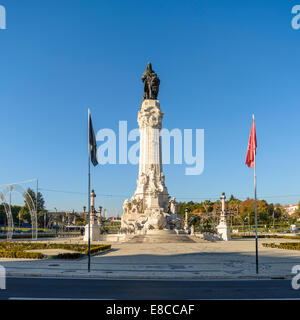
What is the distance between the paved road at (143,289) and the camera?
1279 centimetres

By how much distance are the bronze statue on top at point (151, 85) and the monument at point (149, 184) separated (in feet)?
0.81

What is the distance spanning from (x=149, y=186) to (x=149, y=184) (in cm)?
35

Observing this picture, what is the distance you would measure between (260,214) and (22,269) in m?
104

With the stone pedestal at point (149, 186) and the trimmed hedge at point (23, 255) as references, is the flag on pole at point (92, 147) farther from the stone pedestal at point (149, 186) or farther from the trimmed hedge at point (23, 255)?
the stone pedestal at point (149, 186)

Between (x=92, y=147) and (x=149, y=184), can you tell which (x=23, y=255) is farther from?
(x=149, y=184)

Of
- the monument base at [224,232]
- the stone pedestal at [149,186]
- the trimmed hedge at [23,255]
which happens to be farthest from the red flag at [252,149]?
the monument base at [224,232]

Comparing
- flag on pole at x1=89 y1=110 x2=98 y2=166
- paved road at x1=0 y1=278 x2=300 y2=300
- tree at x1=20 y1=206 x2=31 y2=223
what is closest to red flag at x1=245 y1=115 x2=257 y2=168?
paved road at x1=0 y1=278 x2=300 y2=300

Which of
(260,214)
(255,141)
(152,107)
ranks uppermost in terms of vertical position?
(152,107)

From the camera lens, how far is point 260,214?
113000 mm

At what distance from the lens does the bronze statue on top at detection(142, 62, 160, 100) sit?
216ft

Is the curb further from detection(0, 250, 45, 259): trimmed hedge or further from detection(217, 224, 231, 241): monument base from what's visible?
detection(217, 224, 231, 241): monument base

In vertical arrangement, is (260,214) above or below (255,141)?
below
